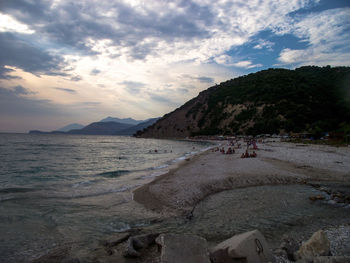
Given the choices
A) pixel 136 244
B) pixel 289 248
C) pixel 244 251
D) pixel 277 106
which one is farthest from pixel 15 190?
pixel 277 106

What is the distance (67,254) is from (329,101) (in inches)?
3664

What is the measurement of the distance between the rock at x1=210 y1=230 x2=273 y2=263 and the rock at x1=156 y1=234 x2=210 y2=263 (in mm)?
275

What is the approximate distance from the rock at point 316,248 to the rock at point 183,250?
5.97 feet

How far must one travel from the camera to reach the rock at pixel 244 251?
3484 mm

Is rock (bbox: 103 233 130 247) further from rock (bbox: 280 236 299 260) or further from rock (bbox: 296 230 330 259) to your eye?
rock (bbox: 296 230 330 259)

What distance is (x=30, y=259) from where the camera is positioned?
14.8 ft

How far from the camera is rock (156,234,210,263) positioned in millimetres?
3416

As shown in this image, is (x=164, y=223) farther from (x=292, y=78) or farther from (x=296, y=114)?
(x=292, y=78)

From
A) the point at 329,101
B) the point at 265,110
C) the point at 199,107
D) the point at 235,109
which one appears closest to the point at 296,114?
the point at 265,110

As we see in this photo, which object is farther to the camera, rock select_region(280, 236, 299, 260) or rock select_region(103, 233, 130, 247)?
rock select_region(103, 233, 130, 247)

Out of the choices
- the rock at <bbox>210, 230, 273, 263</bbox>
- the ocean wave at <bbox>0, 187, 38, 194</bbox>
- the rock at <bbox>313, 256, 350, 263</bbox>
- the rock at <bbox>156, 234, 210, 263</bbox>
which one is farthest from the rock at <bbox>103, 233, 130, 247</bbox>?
the ocean wave at <bbox>0, 187, 38, 194</bbox>

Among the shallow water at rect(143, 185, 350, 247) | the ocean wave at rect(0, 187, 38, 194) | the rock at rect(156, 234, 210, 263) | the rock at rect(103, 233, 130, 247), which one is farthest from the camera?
the ocean wave at rect(0, 187, 38, 194)

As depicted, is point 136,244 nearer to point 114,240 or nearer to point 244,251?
point 114,240

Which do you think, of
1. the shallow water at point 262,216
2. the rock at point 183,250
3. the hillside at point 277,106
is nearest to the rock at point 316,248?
the shallow water at point 262,216
